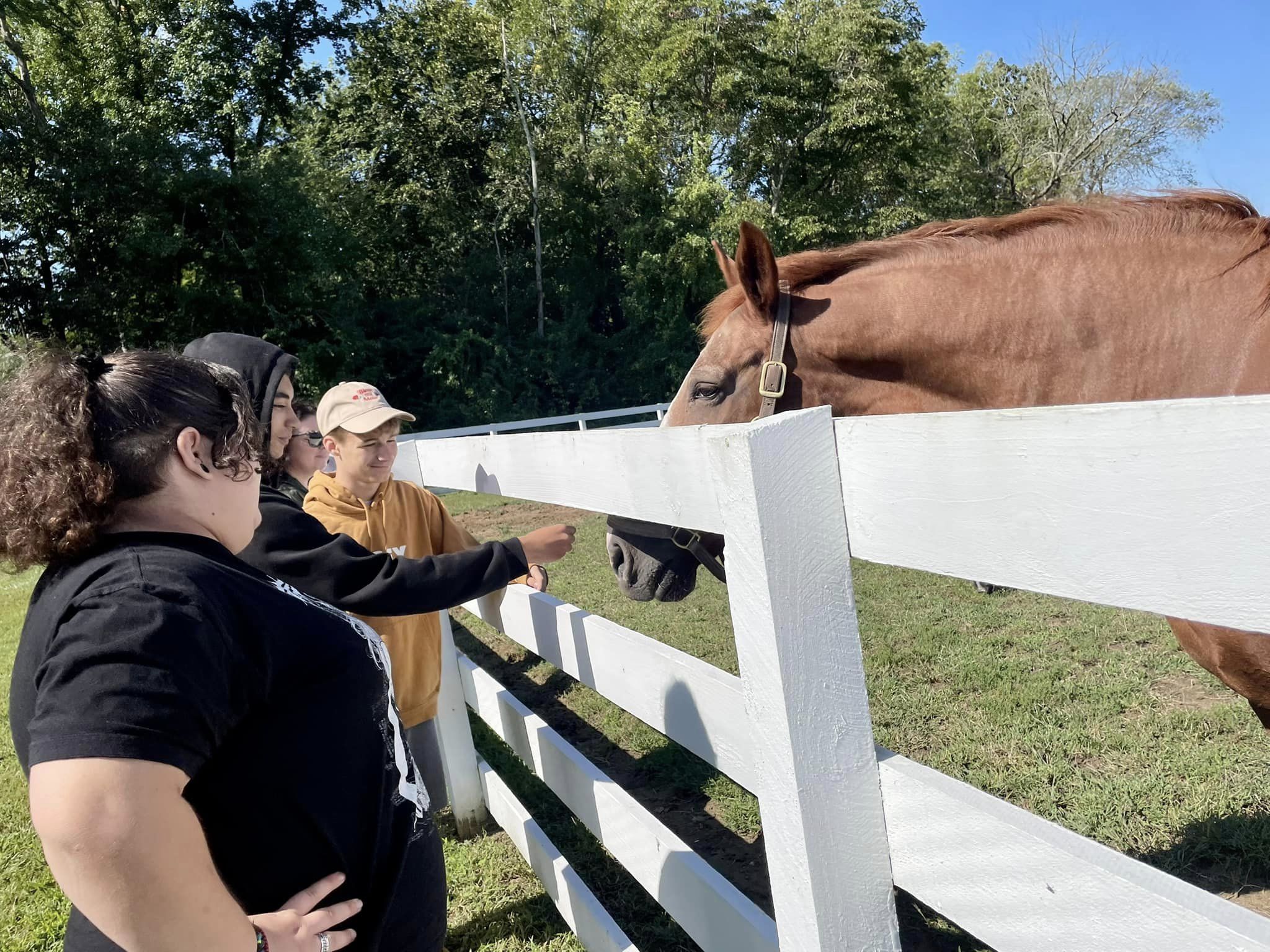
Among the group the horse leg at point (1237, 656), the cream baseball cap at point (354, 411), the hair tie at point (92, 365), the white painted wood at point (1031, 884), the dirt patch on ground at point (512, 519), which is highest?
the hair tie at point (92, 365)

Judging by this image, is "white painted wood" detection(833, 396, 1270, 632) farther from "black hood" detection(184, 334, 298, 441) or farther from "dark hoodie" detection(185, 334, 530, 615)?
"black hood" detection(184, 334, 298, 441)

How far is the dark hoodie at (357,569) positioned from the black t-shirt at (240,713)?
505 mm

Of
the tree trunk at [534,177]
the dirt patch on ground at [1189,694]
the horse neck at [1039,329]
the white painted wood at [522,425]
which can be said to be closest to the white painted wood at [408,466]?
the horse neck at [1039,329]

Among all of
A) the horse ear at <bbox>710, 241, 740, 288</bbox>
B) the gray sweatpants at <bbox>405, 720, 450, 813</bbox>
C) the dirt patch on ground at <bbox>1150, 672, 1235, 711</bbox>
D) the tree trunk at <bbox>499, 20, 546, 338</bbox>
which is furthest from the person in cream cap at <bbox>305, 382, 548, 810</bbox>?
the tree trunk at <bbox>499, 20, 546, 338</bbox>

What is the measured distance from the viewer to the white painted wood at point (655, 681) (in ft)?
5.16

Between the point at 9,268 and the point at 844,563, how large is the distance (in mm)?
25081

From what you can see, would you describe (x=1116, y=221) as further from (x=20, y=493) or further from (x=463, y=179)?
(x=463, y=179)

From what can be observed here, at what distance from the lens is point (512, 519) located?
35.3 ft

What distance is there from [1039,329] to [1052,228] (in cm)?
35

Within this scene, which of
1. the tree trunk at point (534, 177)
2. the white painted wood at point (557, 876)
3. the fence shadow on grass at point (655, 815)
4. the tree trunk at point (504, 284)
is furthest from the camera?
the tree trunk at point (504, 284)

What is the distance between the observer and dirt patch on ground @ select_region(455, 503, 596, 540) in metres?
9.85

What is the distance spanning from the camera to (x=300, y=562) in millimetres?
1995

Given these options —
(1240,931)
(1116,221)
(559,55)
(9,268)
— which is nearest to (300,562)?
(1240,931)

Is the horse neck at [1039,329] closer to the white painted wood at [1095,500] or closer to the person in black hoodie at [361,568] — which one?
the person in black hoodie at [361,568]
